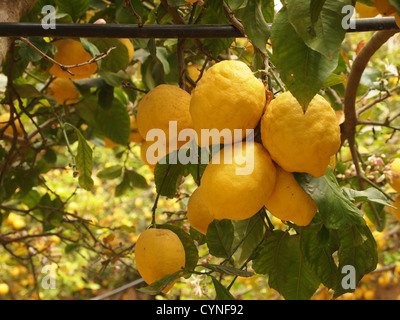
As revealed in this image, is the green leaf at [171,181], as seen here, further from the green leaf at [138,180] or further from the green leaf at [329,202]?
the green leaf at [138,180]

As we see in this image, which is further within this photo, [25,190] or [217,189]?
[25,190]

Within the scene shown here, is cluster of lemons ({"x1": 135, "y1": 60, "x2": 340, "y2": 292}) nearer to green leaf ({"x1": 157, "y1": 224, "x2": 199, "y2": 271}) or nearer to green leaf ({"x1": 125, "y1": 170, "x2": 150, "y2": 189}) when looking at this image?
green leaf ({"x1": 157, "y1": 224, "x2": 199, "y2": 271})

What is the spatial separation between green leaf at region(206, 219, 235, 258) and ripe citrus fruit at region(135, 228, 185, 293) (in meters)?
0.06

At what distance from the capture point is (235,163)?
50 centimetres

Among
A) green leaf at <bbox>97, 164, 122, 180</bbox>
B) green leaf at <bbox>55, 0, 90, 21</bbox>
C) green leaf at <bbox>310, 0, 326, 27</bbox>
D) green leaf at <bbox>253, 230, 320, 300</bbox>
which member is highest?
green leaf at <bbox>55, 0, 90, 21</bbox>

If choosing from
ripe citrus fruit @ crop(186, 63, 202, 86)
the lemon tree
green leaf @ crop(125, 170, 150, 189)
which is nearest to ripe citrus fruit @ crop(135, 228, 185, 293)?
the lemon tree

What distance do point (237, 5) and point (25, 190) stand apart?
42.8 inches

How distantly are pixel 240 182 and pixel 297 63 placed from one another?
14 centimetres

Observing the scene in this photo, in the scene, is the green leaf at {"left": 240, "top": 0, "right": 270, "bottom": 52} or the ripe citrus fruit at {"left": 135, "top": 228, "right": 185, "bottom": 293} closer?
the green leaf at {"left": 240, "top": 0, "right": 270, "bottom": 52}

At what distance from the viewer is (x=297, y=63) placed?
448 millimetres

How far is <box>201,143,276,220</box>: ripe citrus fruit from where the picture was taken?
481mm

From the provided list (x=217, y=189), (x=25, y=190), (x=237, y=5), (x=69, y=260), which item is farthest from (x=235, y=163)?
(x=69, y=260)
